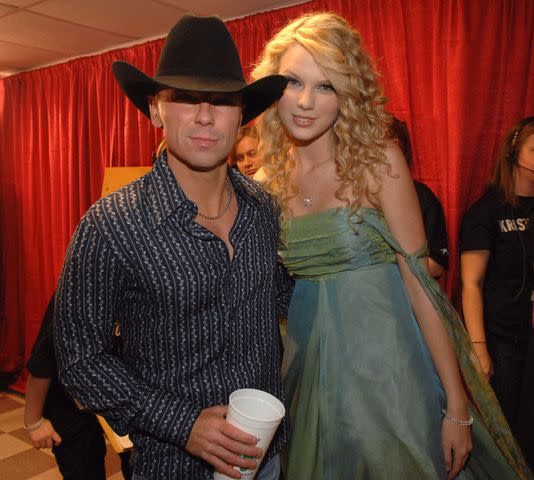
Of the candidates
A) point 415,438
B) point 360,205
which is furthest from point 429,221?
point 415,438

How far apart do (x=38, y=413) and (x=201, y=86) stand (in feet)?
4.78

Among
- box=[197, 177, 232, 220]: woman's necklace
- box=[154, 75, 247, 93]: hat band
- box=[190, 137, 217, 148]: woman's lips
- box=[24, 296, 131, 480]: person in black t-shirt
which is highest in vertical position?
box=[154, 75, 247, 93]: hat band

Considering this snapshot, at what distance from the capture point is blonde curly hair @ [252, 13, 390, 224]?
4.76ft

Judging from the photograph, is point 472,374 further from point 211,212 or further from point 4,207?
point 4,207

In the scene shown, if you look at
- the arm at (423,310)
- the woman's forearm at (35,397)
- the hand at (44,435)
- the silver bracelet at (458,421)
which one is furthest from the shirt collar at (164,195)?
the hand at (44,435)

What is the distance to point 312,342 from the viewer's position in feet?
4.90

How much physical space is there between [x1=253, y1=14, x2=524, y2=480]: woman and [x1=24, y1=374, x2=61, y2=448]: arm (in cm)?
Answer: 97

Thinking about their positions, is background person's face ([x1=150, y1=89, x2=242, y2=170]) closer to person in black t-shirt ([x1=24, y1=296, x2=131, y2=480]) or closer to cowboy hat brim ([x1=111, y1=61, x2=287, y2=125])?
cowboy hat brim ([x1=111, y1=61, x2=287, y2=125])

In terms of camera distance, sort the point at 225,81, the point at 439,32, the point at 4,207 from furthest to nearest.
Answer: the point at 4,207, the point at 439,32, the point at 225,81

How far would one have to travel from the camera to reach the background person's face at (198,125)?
117 centimetres

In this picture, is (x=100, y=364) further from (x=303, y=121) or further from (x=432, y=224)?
(x=432, y=224)

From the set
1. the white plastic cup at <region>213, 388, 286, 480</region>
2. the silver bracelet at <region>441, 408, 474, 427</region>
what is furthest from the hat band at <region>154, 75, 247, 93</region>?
the silver bracelet at <region>441, 408, 474, 427</region>

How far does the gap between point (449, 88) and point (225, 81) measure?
1838 millimetres

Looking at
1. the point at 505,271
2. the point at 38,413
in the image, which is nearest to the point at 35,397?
the point at 38,413
